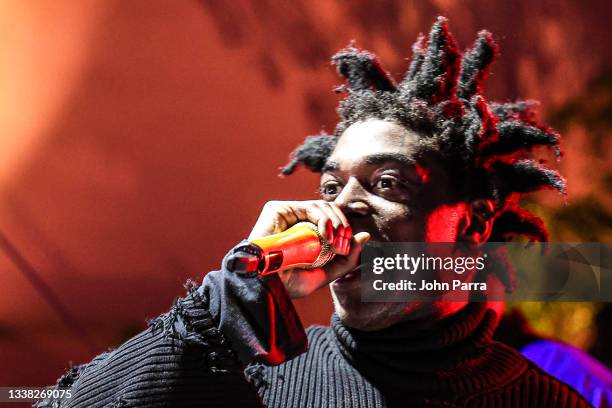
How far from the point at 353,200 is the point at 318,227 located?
1.15 feet

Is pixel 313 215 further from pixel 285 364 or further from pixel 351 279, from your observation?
pixel 285 364

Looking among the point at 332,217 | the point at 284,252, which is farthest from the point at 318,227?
the point at 284,252

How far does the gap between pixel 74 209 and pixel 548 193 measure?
1.43 m

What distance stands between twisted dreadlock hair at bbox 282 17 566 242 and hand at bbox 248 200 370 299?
437mm

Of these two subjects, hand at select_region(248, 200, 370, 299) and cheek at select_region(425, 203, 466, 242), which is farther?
cheek at select_region(425, 203, 466, 242)

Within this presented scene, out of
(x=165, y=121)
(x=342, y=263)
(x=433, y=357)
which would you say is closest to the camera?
(x=342, y=263)

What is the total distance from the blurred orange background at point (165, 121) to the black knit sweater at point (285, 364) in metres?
0.55

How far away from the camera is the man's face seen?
56.7 inches

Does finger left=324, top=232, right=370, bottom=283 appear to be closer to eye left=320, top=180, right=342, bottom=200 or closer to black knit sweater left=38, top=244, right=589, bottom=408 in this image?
black knit sweater left=38, top=244, right=589, bottom=408

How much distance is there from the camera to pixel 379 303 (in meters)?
1.44

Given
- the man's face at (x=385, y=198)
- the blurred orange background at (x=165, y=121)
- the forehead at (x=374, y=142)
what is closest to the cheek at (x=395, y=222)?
the man's face at (x=385, y=198)

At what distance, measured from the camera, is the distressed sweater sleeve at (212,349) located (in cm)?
109

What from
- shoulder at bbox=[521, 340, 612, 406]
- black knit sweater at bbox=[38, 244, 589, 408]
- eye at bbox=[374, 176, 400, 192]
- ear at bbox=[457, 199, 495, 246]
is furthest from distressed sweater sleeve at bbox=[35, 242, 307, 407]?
shoulder at bbox=[521, 340, 612, 406]

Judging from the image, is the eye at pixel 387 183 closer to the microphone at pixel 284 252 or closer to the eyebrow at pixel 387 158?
the eyebrow at pixel 387 158
